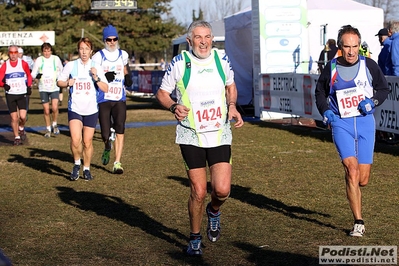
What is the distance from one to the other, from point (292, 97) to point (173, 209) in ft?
35.3

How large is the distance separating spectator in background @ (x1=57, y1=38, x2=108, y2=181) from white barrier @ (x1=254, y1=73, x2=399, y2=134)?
5503 millimetres

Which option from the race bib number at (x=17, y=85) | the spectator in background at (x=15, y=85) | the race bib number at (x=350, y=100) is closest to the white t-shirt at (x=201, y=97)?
the race bib number at (x=350, y=100)

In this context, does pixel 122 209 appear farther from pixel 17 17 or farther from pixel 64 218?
pixel 17 17

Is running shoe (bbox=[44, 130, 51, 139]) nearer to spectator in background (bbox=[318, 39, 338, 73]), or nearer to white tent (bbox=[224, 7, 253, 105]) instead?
spectator in background (bbox=[318, 39, 338, 73])

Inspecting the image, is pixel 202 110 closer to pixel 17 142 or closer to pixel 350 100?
pixel 350 100

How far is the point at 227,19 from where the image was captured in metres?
25.9

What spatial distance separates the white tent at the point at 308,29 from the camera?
867 inches

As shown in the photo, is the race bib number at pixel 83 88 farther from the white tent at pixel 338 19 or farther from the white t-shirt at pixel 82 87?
the white tent at pixel 338 19

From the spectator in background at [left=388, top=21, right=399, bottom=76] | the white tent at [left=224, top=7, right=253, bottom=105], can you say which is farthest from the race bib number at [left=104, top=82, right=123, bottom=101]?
the white tent at [left=224, top=7, right=253, bottom=105]

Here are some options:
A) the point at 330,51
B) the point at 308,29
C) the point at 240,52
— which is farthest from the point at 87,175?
the point at 240,52

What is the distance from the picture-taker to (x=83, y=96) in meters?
11.5

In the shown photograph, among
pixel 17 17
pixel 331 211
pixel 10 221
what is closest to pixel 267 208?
pixel 331 211

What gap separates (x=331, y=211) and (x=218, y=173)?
235cm

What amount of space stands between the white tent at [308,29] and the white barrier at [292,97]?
1159 millimetres
